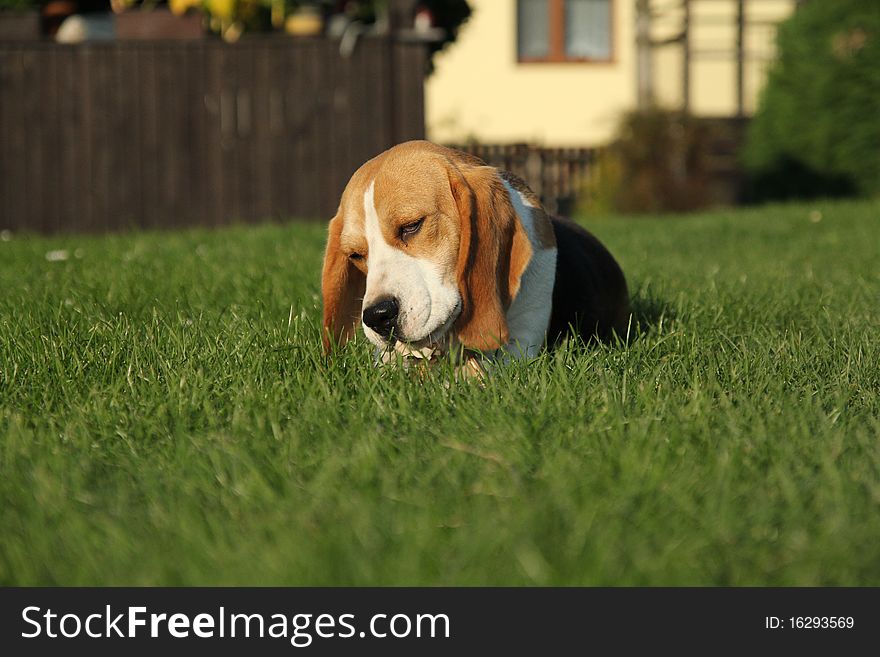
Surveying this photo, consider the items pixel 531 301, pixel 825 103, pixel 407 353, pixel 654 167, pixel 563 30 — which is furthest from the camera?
pixel 563 30

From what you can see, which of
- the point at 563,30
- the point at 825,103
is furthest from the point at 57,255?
the point at 563,30

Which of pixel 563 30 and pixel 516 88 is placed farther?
pixel 563 30

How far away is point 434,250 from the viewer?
359 centimetres

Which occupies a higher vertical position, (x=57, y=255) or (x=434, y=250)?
(x=434, y=250)

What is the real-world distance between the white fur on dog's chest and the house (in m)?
15.1

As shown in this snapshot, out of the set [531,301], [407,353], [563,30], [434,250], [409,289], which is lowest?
[407,353]

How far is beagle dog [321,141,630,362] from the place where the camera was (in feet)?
11.6

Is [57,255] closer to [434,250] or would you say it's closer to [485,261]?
[434,250]

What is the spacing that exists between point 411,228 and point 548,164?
13.9 metres

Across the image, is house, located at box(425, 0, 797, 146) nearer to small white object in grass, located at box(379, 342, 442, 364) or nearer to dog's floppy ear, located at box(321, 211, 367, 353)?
dog's floppy ear, located at box(321, 211, 367, 353)

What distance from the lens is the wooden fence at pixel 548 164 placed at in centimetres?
1708

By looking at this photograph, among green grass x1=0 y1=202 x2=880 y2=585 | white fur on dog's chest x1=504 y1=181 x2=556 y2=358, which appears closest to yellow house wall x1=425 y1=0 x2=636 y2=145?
green grass x1=0 y1=202 x2=880 y2=585

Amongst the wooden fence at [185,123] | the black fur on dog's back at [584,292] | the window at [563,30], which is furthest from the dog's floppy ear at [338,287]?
the window at [563,30]

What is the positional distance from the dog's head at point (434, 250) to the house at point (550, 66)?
50.2 ft
